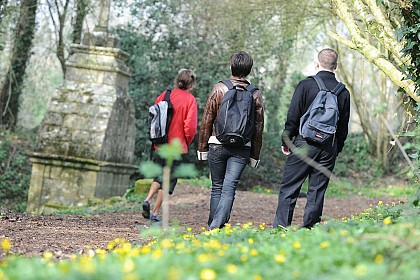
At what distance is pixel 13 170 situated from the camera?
58.3 ft

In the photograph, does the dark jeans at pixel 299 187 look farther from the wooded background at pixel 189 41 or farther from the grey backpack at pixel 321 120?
the wooded background at pixel 189 41

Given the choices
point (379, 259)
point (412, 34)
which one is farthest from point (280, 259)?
point (412, 34)

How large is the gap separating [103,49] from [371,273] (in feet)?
35.4

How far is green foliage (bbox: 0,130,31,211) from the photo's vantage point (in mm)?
17031

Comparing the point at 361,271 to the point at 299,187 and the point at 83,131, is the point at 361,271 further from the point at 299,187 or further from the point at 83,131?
→ the point at 83,131

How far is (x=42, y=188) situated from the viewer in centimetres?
1306

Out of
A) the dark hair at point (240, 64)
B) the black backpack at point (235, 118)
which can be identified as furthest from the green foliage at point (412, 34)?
the black backpack at point (235, 118)

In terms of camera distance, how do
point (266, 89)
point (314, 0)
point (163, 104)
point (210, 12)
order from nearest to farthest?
point (163, 104), point (314, 0), point (210, 12), point (266, 89)

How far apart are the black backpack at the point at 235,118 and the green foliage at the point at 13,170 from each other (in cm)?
967

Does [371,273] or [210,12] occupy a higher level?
[210,12]

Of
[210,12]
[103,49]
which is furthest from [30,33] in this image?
[103,49]

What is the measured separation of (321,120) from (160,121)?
8.64 feet

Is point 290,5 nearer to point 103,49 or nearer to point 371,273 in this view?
point 103,49

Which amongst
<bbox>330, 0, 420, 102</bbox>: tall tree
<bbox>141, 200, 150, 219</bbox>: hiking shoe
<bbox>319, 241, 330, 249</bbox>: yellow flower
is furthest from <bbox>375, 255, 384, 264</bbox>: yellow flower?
<bbox>141, 200, 150, 219</bbox>: hiking shoe
